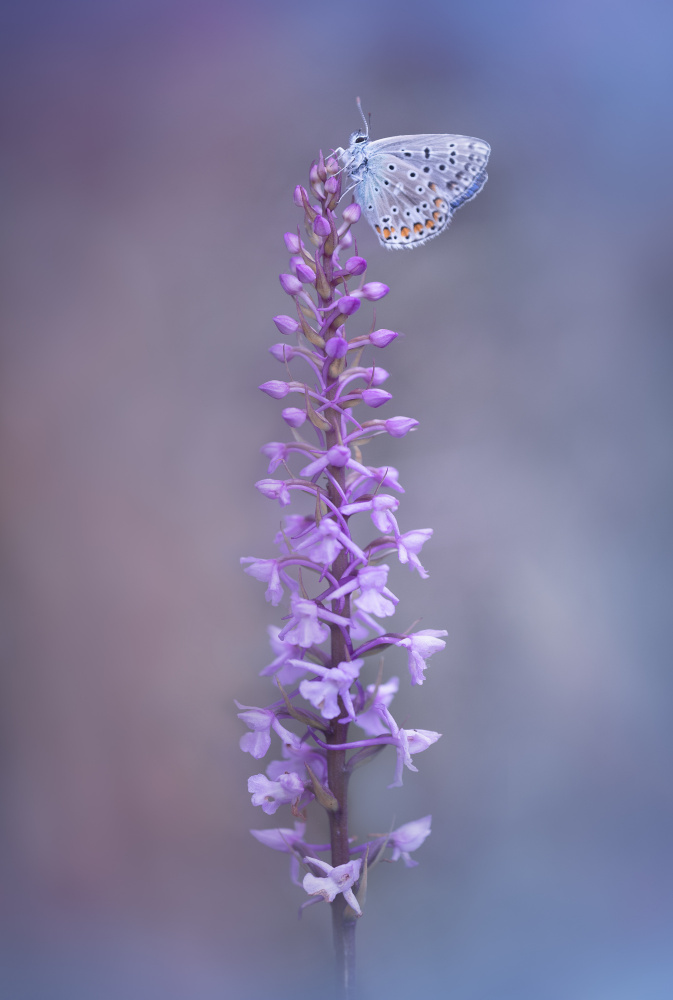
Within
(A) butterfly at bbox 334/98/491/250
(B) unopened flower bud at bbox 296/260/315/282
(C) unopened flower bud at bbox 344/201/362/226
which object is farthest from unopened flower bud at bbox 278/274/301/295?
(A) butterfly at bbox 334/98/491/250

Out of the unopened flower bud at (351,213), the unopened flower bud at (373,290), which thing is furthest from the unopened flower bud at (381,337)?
the unopened flower bud at (351,213)

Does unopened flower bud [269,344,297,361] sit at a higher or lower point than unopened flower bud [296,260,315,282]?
lower

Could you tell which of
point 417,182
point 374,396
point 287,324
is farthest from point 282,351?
point 417,182

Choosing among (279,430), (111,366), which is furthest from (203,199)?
(279,430)

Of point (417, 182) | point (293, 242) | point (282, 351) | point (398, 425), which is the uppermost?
point (417, 182)

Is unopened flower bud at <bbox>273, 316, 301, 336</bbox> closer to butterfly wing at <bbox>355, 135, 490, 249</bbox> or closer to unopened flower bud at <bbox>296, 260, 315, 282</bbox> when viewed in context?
unopened flower bud at <bbox>296, 260, 315, 282</bbox>

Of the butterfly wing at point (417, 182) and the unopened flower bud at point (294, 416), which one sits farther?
the butterfly wing at point (417, 182)

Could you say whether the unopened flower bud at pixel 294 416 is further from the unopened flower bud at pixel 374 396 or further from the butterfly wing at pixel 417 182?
the butterfly wing at pixel 417 182

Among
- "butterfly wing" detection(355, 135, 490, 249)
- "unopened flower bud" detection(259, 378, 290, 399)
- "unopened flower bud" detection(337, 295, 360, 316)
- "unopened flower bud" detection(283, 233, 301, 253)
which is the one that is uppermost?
"butterfly wing" detection(355, 135, 490, 249)

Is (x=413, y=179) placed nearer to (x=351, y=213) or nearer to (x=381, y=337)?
(x=351, y=213)
